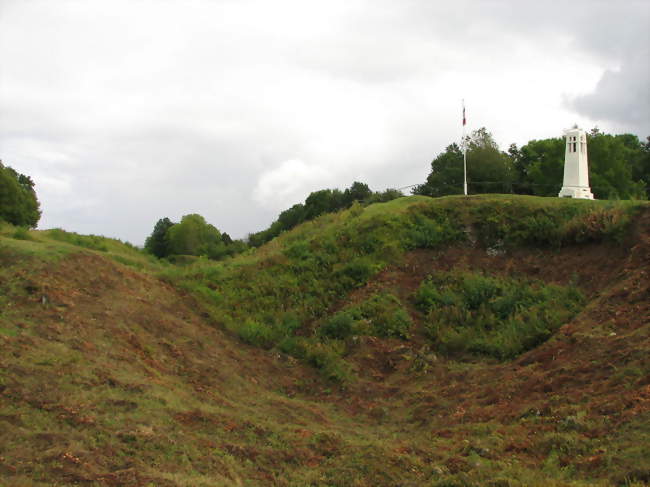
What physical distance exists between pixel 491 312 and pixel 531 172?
64.2 ft

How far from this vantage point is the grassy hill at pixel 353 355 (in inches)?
381

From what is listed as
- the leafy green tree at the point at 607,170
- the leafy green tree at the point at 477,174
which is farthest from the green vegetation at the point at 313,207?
the leafy green tree at the point at 607,170

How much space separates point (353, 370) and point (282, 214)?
3815 cm

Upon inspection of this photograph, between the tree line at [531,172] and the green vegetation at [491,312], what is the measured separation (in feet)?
42.2

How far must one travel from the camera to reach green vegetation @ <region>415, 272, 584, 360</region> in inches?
650

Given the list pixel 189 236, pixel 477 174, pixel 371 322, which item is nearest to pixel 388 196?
pixel 477 174

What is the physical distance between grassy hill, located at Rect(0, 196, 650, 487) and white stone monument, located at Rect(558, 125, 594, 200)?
285 cm

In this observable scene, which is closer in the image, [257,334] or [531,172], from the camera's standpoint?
[257,334]

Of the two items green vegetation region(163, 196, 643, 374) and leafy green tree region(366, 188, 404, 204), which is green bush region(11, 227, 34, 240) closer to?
green vegetation region(163, 196, 643, 374)

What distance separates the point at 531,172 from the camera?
35500 mm

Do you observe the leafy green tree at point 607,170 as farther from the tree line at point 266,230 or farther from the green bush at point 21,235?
the green bush at point 21,235

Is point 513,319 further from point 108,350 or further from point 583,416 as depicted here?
point 108,350

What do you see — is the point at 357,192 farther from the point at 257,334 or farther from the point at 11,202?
the point at 257,334

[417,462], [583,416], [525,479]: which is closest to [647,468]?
[525,479]
